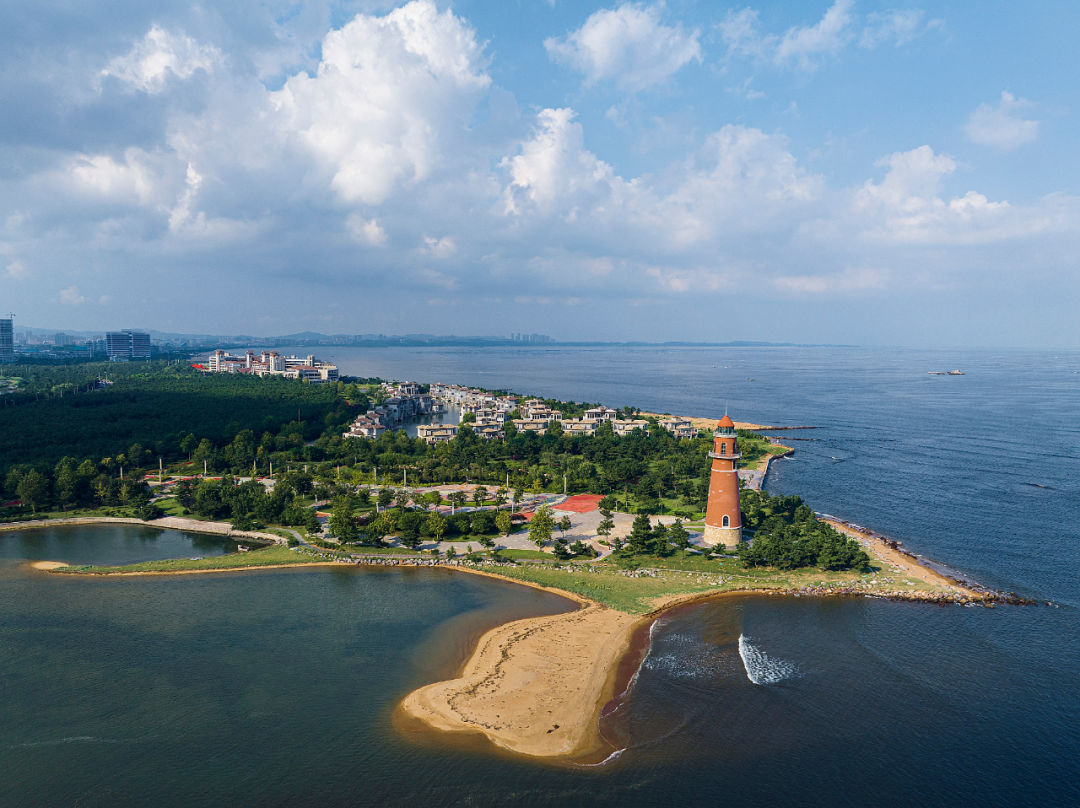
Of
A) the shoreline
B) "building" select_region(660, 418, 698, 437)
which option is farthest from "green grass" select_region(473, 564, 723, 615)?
"building" select_region(660, 418, 698, 437)

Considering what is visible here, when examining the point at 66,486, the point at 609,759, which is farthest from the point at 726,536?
the point at 66,486

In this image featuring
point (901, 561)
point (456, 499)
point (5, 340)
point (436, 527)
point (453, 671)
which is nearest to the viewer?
point (453, 671)

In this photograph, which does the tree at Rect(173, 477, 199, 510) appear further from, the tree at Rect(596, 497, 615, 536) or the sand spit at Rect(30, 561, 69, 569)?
the tree at Rect(596, 497, 615, 536)

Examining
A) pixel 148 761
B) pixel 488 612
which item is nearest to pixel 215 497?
pixel 488 612

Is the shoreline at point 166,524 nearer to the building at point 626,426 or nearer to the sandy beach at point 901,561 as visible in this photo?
the sandy beach at point 901,561

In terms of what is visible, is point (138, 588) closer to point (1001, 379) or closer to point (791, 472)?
point (791, 472)

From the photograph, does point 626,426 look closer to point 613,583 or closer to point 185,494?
point 185,494
